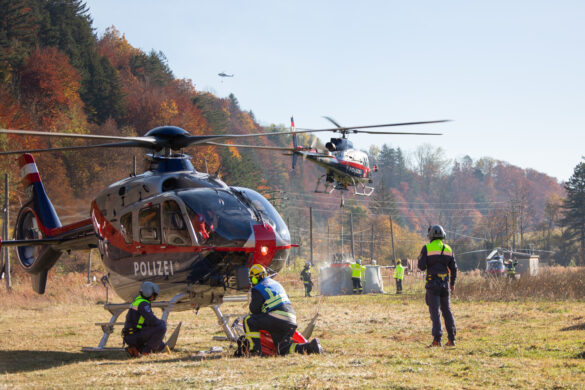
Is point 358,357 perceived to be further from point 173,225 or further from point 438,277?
point 173,225

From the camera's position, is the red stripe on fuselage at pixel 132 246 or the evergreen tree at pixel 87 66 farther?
the evergreen tree at pixel 87 66

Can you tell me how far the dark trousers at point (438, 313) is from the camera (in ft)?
37.3

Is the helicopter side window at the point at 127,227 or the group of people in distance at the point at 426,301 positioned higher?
the helicopter side window at the point at 127,227

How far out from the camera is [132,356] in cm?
1181

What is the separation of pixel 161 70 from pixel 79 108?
1000 inches

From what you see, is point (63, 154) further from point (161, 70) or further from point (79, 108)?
point (161, 70)

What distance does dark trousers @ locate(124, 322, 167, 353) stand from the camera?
463 inches

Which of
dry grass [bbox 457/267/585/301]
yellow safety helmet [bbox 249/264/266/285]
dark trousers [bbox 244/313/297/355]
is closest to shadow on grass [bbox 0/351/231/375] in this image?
dark trousers [bbox 244/313/297/355]

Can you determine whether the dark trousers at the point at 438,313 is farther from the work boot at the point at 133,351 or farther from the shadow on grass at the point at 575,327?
the work boot at the point at 133,351

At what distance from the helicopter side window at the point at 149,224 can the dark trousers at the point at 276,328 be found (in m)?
3.71

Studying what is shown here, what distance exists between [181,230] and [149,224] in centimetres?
95

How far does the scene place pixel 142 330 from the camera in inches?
464

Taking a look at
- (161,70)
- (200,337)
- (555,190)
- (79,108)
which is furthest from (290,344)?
(555,190)

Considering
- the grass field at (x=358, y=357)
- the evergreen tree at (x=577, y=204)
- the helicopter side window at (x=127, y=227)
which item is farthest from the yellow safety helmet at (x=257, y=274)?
the evergreen tree at (x=577, y=204)
